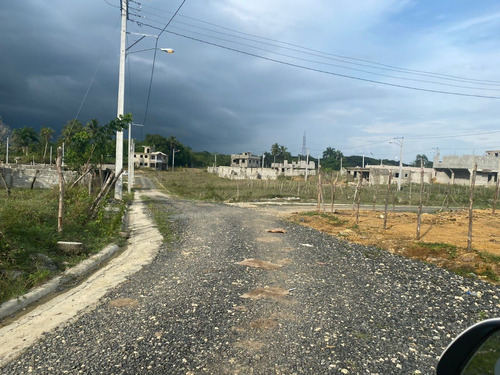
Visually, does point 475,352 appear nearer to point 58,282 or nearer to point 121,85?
point 58,282

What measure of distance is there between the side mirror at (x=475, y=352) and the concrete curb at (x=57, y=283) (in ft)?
17.6

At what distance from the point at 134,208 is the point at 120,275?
13.4 metres

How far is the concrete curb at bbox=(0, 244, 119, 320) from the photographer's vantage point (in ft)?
17.1

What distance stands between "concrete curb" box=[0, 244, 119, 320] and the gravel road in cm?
107

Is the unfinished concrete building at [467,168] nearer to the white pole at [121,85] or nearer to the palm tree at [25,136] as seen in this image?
the white pole at [121,85]

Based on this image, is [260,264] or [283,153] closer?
[260,264]

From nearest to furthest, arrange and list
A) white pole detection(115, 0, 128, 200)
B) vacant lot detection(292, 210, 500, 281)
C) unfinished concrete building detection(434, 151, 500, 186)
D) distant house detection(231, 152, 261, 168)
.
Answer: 1. vacant lot detection(292, 210, 500, 281)
2. white pole detection(115, 0, 128, 200)
3. unfinished concrete building detection(434, 151, 500, 186)
4. distant house detection(231, 152, 261, 168)

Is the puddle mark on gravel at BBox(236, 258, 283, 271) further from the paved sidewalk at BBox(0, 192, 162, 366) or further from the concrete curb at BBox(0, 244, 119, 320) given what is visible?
the concrete curb at BBox(0, 244, 119, 320)

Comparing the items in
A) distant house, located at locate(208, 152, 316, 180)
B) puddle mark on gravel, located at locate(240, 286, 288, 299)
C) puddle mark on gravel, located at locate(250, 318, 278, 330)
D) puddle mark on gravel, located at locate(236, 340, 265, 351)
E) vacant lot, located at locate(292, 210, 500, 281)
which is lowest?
vacant lot, located at locate(292, 210, 500, 281)

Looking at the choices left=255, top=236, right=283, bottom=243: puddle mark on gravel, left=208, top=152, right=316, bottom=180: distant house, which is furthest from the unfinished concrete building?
left=255, top=236, right=283, bottom=243: puddle mark on gravel

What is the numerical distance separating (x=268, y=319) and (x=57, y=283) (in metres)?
3.88

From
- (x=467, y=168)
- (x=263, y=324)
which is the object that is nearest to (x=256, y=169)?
(x=467, y=168)

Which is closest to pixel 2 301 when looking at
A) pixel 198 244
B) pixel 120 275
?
pixel 120 275

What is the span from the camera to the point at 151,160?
333 ft
